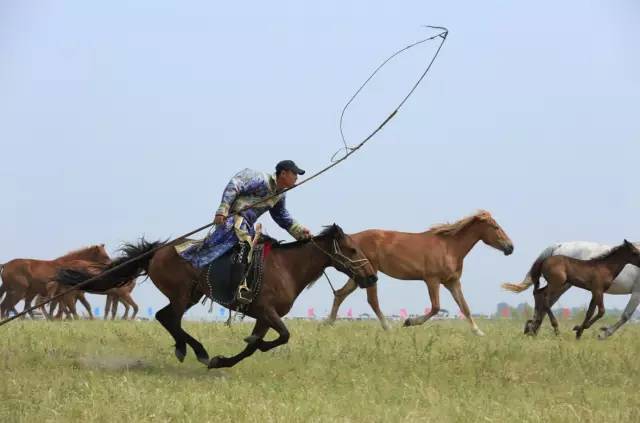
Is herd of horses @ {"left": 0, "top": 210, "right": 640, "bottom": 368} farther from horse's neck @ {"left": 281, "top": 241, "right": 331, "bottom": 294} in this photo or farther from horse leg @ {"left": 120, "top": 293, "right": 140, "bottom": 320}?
horse leg @ {"left": 120, "top": 293, "right": 140, "bottom": 320}

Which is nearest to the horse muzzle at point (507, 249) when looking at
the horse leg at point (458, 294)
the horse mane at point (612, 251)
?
the horse leg at point (458, 294)

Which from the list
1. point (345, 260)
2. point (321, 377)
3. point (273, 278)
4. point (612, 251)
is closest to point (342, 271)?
point (345, 260)

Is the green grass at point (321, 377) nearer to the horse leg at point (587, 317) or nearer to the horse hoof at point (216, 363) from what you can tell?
the horse hoof at point (216, 363)

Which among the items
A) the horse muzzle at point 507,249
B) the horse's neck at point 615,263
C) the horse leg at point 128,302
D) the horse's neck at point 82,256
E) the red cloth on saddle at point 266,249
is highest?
the red cloth on saddle at point 266,249

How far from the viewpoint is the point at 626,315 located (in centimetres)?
1831

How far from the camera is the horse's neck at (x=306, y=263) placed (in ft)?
38.8

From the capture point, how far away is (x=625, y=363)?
14.0 metres

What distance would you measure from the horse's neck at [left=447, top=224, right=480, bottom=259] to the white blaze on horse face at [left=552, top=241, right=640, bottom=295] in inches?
89.9

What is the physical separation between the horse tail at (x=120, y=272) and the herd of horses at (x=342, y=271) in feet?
0.04

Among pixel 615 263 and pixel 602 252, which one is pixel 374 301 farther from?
pixel 602 252

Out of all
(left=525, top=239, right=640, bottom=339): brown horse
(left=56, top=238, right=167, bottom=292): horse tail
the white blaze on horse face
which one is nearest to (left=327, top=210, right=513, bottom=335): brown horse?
(left=525, top=239, right=640, bottom=339): brown horse

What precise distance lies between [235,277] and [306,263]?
0.87 m

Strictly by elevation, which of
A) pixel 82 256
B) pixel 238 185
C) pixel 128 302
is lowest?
pixel 128 302

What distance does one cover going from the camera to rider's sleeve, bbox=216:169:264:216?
37.8 feet
